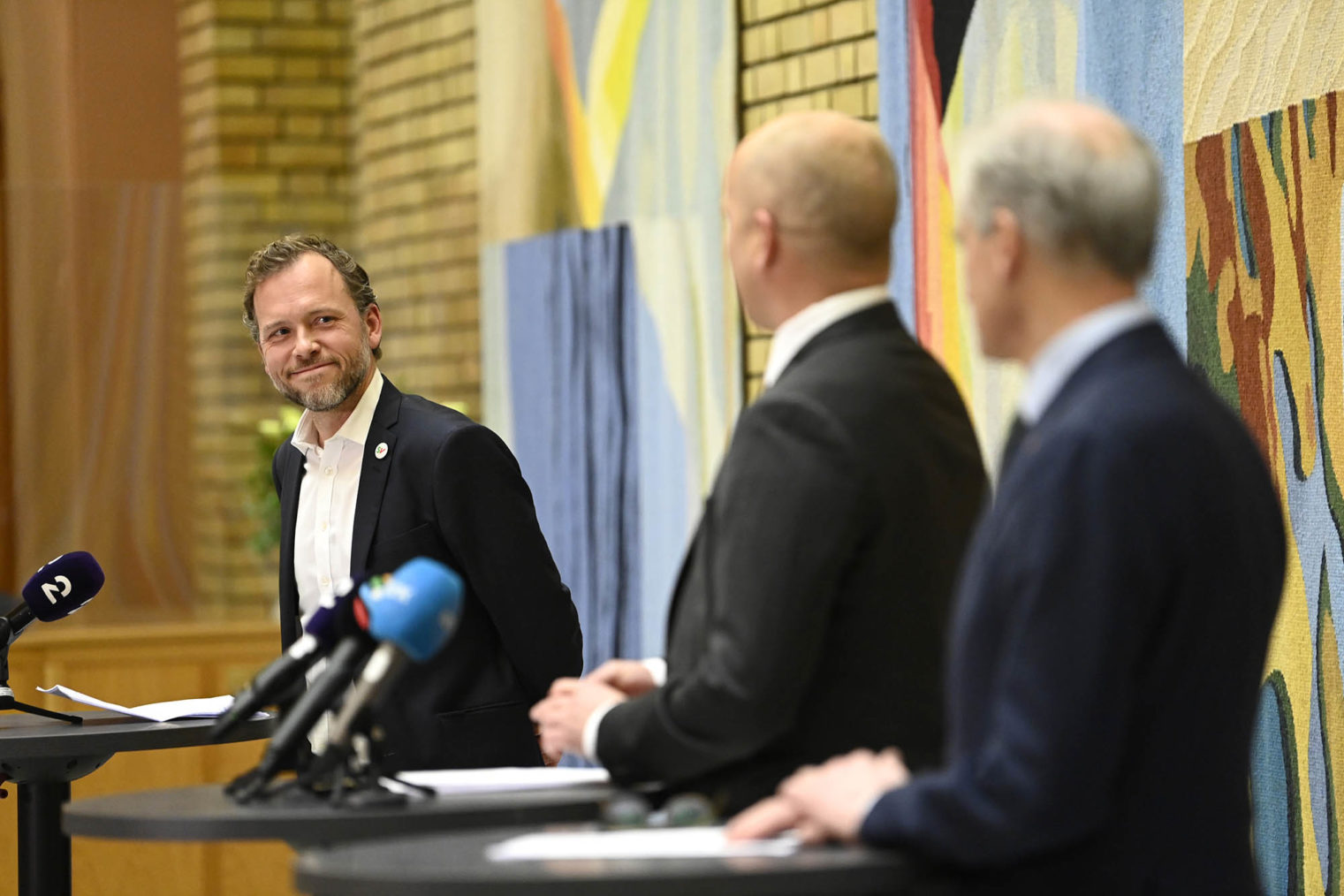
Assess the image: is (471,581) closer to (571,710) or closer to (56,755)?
(56,755)

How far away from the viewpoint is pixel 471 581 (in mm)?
3221

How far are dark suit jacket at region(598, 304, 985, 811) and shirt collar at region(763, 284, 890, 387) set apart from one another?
0.01 meters

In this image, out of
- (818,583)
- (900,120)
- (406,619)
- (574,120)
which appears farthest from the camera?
(574,120)

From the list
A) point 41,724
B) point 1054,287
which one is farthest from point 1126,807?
point 41,724

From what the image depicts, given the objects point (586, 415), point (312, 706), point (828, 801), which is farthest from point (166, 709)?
point (586, 415)

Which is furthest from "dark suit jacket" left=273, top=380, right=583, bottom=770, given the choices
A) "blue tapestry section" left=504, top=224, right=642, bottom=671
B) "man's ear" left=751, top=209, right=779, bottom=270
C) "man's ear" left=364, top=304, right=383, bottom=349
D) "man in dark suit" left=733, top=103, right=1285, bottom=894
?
"blue tapestry section" left=504, top=224, right=642, bottom=671

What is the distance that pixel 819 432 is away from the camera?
2076 mm

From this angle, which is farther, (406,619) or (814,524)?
(406,619)

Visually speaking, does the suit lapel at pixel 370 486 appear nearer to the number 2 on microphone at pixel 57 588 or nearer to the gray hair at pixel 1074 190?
the number 2 on microphone at pixel 57 588

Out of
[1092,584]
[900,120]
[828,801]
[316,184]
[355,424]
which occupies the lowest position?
[828,801]

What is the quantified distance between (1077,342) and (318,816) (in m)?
1.00

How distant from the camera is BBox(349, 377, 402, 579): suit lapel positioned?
326cm

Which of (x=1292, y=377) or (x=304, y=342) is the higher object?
(x=304, y=342)

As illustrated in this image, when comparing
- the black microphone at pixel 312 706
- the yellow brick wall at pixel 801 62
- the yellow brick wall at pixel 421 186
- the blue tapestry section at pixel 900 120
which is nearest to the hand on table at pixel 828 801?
the black microphone at pixel 312 706
